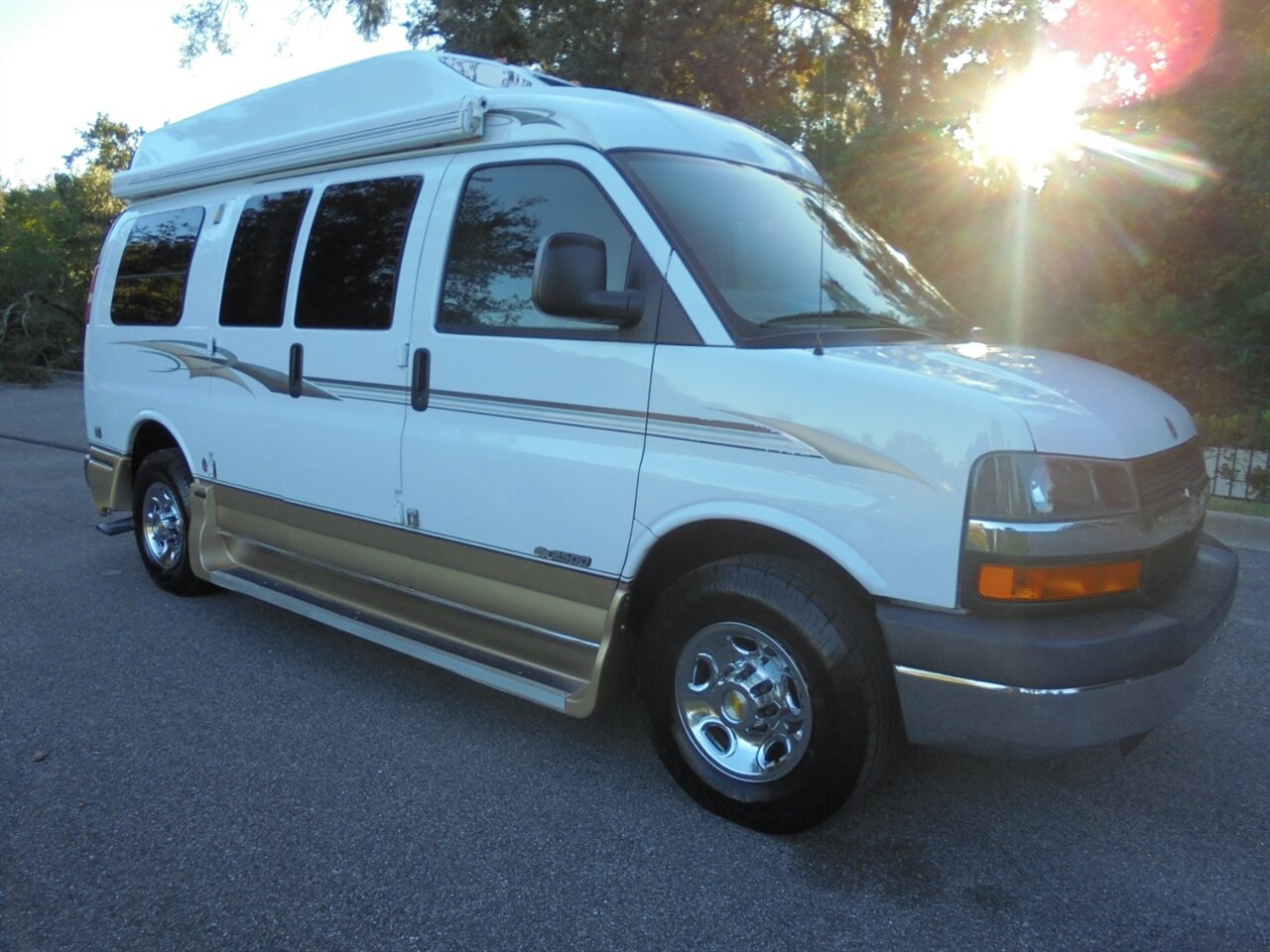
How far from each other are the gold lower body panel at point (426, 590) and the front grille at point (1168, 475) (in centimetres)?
165

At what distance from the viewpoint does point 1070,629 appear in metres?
2.87

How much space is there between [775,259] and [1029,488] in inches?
53.5

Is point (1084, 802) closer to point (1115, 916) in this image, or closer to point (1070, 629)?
point (1115, 916)

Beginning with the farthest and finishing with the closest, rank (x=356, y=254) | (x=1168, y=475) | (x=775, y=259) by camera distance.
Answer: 1. (x=356, y=254)
2. (x=775, y=259)
3. (x=1168, y=475)

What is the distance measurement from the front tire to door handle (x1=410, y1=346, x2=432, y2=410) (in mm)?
1323

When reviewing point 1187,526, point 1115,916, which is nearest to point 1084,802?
point 1115,916

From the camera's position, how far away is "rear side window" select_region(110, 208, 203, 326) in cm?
570

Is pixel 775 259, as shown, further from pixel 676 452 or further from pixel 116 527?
pixel 116 527

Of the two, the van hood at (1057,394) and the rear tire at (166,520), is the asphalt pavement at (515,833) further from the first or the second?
the van hood at (1057,394)

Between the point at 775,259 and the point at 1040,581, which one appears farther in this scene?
the point at 775,259

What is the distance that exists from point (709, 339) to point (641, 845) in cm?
163

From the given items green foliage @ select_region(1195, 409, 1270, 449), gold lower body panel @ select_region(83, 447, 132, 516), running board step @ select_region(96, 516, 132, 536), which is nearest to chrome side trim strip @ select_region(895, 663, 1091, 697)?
gold lower body panel @ select_region(83, 447, 132, 516)

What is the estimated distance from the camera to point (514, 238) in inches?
155

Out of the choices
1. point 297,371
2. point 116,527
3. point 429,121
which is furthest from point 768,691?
point 116,527
